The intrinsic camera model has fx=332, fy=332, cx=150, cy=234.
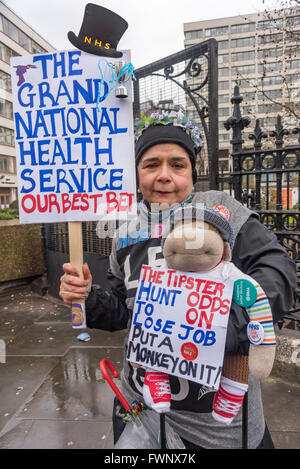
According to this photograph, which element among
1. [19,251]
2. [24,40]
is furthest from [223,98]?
[19,251]

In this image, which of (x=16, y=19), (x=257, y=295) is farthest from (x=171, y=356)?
(x=16, y=19)

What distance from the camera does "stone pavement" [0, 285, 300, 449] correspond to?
8.54 feet

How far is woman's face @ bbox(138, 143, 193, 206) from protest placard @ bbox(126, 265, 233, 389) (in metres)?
0.34

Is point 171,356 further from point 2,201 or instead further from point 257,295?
point 2,201

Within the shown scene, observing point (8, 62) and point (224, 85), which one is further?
A: point (224, 85)

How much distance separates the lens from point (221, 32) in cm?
6216

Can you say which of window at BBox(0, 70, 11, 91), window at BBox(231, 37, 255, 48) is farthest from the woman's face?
window at BBox(231, 37, 255, 48)

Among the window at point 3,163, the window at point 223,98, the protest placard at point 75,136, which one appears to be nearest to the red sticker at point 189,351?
the protest placard at point 75,136

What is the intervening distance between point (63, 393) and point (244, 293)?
2.90 metres

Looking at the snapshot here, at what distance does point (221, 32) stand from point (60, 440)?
72.8 meters

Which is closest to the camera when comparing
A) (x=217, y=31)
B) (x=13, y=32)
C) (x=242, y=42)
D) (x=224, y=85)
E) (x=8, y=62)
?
(x=13, y=32)

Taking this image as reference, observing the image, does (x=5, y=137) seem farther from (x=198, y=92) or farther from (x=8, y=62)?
(x=198, y=92)

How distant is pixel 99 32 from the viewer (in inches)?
56.2

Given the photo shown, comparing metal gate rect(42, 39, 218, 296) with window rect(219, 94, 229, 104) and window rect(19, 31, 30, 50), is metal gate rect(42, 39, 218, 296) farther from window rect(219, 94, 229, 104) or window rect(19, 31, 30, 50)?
window rect(219, 94, 229, 104)
